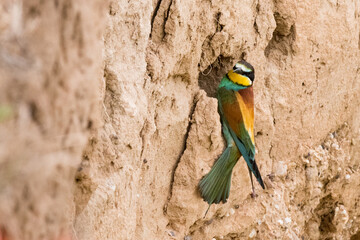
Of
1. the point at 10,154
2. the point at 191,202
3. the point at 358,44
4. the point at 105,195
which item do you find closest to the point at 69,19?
the point at 10,154

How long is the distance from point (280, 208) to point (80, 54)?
2.24 m

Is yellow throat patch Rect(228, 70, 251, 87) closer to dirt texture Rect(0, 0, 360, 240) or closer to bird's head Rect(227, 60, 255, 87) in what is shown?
bird's head Rect(227, 60, 255, 87)

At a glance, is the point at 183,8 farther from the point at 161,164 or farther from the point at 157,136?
the point at 161,164

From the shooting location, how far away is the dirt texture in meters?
0.66

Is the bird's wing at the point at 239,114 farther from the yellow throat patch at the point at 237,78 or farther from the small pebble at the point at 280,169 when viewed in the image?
the small pebble at the point at 280,169

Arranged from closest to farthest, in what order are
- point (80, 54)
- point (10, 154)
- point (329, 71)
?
point (10, 154) → point (80, 54) → point (329, 71)

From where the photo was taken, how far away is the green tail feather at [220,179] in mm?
2256

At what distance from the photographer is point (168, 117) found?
208 cm

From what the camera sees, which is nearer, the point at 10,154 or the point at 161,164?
the point at 10,154

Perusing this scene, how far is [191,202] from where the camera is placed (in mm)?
2252

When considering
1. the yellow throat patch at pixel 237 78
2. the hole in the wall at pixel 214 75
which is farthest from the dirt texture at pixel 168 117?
the yellow throat patch at pixel 237 78

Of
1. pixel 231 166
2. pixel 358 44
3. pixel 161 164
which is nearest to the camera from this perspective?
pixel 161 164

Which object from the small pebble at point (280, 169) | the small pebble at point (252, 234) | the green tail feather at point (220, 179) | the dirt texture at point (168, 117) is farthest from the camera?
the small pebble at point (280, 169)

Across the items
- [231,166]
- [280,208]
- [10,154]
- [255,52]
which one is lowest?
[280,208]
